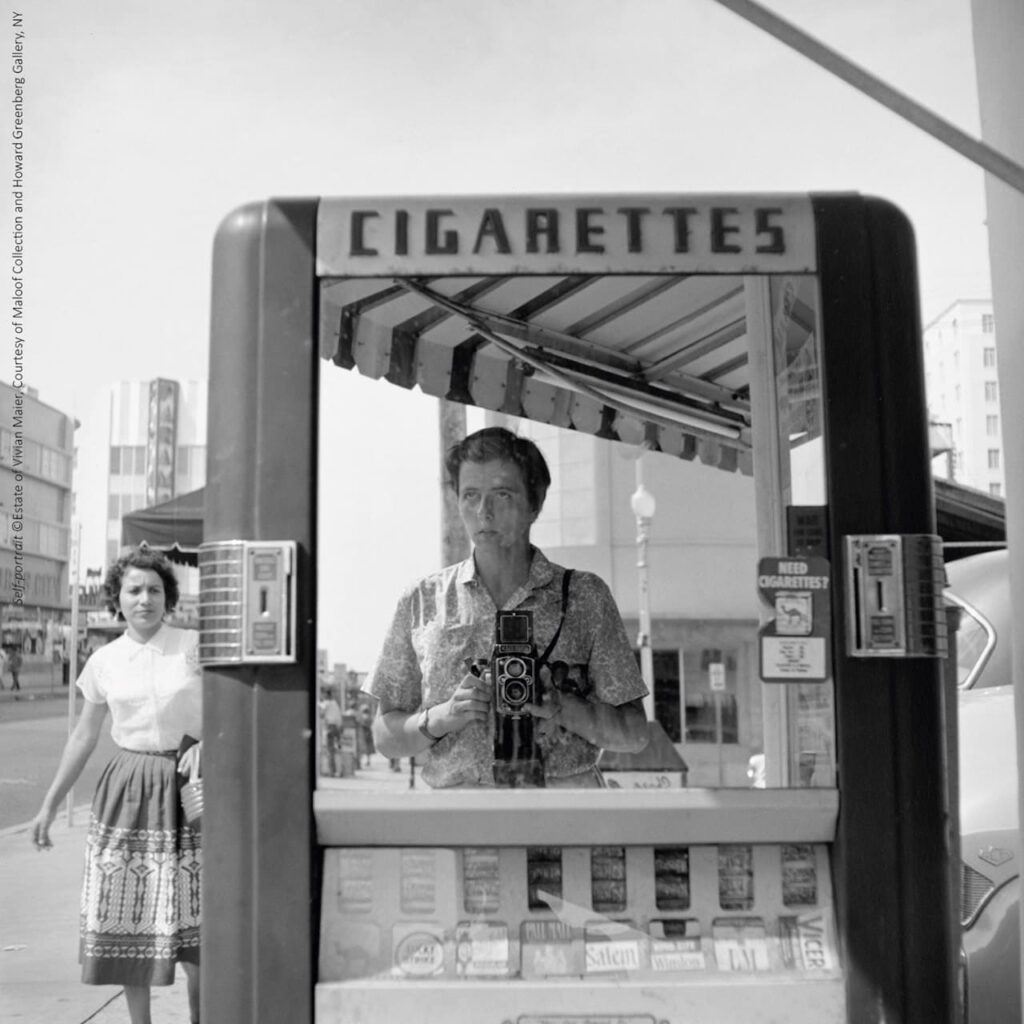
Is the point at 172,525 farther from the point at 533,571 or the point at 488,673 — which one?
the point at 488,673

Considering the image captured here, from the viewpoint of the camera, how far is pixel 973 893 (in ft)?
11.3

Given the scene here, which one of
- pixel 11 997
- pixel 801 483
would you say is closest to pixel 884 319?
pixel 801 483

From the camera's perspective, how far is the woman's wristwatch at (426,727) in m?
2.38

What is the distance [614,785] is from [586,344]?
1114 mm

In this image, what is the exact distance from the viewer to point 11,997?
560 centimetres

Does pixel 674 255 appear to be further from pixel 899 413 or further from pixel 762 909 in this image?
pixel 762 909

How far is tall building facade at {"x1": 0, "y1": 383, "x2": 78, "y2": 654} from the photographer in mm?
5664

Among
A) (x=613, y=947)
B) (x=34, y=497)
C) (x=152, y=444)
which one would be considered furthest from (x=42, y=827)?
(x=152, y=444)

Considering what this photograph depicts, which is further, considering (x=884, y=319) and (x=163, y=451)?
(x=163, y=451)

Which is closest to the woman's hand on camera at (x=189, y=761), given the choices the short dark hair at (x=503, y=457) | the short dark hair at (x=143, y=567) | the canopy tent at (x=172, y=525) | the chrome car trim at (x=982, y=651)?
the short dark hair at (x=143, y=567)

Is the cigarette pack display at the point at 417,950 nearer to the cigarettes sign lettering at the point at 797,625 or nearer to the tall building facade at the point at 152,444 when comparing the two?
the cigarettes sign lettering at the point at 797,625

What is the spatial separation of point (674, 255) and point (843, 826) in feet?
3.22

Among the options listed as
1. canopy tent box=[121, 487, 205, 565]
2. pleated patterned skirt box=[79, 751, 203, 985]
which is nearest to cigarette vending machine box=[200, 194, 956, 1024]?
pleated patterned skirt box=[79, 751, 203, 985]

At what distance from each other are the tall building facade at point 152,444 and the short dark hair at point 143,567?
1.57ft
